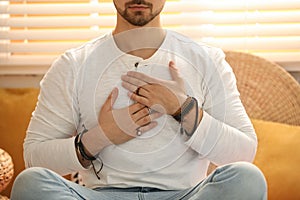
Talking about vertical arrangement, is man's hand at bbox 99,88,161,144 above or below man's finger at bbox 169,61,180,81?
below

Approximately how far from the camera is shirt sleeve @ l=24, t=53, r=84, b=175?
1793 millimetres

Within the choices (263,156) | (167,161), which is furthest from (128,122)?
(263,156)

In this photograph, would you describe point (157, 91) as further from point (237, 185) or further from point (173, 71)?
point (237, 185)

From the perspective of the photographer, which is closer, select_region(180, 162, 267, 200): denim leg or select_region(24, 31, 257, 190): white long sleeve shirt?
select_region(180, 162, 267, 200): denim leg

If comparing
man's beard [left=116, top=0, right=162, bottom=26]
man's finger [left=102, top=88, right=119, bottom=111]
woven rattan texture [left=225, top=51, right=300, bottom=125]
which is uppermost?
man's beard [left=116, top=0, right=162, bottom=26]

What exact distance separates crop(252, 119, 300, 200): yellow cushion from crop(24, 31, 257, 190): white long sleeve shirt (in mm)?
330

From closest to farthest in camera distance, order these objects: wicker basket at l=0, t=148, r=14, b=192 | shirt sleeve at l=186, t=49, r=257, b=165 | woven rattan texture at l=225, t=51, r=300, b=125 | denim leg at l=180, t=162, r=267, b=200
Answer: denim leg at l=180, t=162, r=267, b=200 → shirt sleeve at l=186, t=49, r=257, b=165 → wicker basket at l=0, t=148, r=14, b=192 → woven rattan texture at l=225, t=51, r=300, b=125

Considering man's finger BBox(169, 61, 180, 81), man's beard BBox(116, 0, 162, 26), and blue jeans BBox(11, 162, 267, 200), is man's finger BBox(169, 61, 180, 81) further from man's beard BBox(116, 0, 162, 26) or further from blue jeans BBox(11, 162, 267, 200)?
blue jeans BBox(11, 162, 267, 200)

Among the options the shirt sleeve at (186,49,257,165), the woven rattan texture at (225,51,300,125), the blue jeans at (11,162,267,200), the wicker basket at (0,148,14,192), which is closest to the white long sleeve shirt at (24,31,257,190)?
the shirt sleeve at (186,49,257,165)

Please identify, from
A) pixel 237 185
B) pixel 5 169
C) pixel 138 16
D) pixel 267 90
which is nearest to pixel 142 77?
pixel 138 16

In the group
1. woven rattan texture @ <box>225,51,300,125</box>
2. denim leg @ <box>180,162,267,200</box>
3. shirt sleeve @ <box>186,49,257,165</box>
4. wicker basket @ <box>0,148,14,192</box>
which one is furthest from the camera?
woven rattan texture @ <box>225,51,300,125</box>

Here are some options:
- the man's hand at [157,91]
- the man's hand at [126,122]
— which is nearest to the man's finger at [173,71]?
the man's hand at [157,91]

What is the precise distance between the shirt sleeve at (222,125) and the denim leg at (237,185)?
6.3 inches

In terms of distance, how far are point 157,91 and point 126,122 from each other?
A: 116mm
